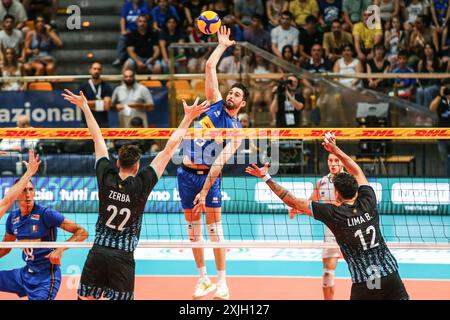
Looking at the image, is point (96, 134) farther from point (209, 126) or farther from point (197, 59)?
point (197, 59)

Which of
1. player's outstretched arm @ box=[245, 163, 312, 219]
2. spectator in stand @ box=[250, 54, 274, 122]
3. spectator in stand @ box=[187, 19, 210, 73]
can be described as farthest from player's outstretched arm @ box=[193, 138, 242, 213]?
spectator in stand @ box=[250, 54, 274, 122]

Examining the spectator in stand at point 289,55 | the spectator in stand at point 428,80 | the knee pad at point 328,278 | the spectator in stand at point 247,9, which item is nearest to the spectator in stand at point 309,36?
the spectator in stand at point 289,55

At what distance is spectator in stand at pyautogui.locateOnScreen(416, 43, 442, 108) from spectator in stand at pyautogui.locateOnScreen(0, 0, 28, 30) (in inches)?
350

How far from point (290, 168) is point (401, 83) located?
130 inches

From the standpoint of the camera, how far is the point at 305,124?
16375 mm

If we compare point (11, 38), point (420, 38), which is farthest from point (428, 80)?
point (11, 38)

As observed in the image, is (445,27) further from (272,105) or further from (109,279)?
(109,279)

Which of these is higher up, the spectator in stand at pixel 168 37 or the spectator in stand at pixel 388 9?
the spectator in stand at pixel 388 9

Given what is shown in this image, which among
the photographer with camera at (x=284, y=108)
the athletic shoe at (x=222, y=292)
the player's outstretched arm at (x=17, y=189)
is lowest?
the athletic shoe at (x=222, y=292)

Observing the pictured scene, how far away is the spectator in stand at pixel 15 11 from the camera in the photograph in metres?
19.8

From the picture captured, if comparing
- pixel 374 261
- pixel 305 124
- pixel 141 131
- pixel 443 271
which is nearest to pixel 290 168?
pixel 305 124

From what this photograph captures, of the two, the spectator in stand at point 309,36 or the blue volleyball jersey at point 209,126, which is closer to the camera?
the blue volleyball jersey at point 209,126

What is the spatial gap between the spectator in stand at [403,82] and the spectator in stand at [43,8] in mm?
8127
